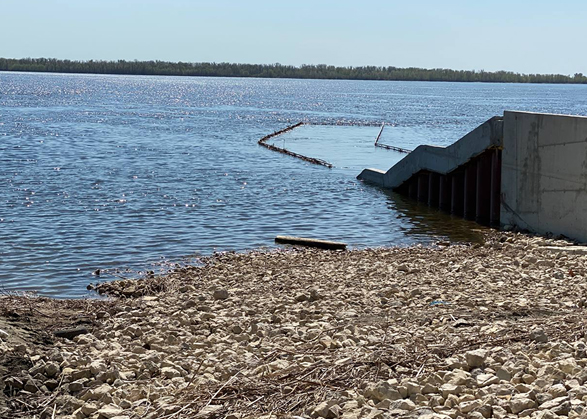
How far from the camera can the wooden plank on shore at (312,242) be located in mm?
15562

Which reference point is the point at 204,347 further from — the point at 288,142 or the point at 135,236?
the point at 288,142

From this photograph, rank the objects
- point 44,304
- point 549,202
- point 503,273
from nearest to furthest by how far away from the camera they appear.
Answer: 1. point 44,304
2. point 503,273
3. point 549,202

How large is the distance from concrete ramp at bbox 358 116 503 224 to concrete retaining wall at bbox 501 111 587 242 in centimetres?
50

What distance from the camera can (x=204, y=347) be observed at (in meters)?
7.86

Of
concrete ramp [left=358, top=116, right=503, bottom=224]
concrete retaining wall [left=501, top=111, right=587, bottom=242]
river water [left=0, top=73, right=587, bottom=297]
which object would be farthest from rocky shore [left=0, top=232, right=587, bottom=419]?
concrete ramp [left=358, top=116, right=503, bottom=224]

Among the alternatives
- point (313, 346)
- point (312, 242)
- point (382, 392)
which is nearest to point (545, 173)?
point (312, 242)

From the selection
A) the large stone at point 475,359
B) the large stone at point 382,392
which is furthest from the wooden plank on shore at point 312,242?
the large stone at point 382,392

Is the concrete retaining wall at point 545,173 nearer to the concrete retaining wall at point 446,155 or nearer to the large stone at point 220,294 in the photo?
the concrete retaining wall at point 446,155

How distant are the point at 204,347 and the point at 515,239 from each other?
9490 mm

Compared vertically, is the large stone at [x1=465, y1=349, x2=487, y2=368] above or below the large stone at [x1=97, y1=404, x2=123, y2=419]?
above

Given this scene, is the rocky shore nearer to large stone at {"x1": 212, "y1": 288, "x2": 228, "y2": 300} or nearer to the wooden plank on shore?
large stone at {"x1": 212, "y1": 288, "x2": 228, "y2": 300}

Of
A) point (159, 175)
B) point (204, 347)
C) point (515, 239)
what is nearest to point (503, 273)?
point (515, 239)

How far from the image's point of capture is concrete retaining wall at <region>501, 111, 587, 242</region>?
1452 centimetres

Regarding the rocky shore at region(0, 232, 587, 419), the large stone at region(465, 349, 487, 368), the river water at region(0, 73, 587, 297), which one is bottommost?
the river water at region(0, 73, 587, 297)
